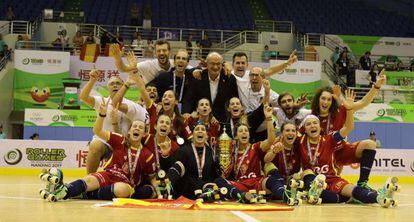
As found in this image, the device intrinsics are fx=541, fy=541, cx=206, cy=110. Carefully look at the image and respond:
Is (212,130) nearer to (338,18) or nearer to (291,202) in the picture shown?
(291,202)

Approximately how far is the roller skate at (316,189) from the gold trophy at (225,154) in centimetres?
103

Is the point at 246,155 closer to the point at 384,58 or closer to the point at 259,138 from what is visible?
the point at 259,138

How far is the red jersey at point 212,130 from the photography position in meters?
6.57

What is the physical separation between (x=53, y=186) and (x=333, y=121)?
3.46 meters

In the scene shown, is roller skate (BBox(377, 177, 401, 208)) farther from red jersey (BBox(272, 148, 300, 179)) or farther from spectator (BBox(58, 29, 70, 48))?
spectator (BBox(58, 29, 70, 48))

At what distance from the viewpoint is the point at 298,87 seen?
17.1 metres

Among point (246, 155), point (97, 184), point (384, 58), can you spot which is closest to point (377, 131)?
point (384, 58)

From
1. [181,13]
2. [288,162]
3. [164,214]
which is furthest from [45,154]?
[181,13]

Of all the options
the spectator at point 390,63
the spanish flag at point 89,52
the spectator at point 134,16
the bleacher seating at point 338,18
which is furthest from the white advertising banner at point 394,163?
the spectator at point 134,16

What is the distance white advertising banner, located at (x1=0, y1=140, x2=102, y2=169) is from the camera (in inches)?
496

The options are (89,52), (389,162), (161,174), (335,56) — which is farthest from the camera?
(335,56)

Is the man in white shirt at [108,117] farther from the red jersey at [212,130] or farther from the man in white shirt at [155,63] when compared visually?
the red jersey at [212,130]

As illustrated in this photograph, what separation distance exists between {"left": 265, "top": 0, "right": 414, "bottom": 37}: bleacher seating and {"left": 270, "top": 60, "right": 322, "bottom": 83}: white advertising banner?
6100 millimetres

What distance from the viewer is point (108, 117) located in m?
6.82
